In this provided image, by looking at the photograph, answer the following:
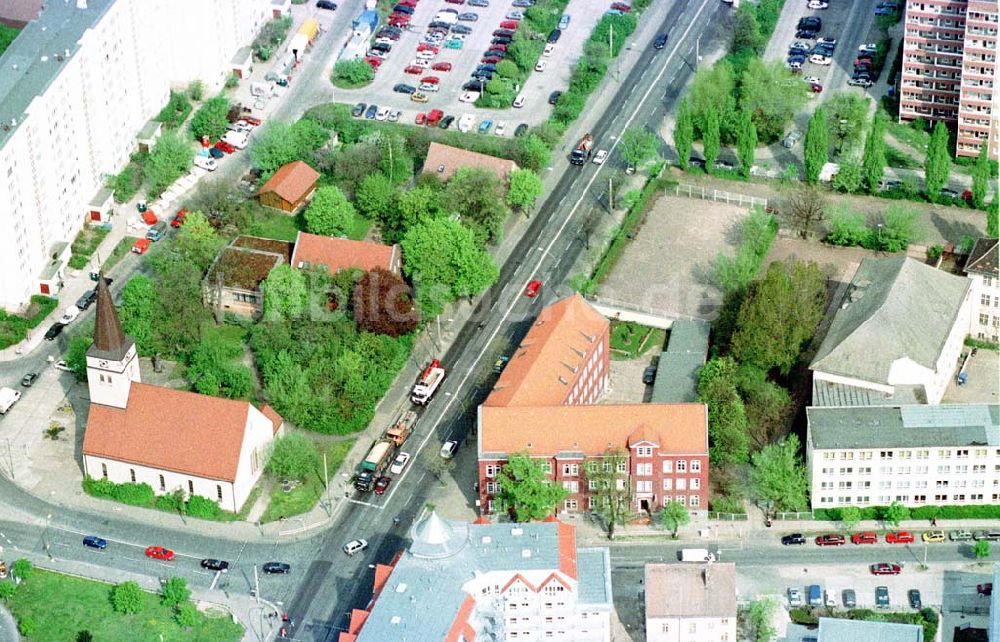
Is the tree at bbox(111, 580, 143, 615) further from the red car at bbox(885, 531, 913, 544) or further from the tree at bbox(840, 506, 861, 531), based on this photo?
the red car at bbox(885, 531, 913, 544)

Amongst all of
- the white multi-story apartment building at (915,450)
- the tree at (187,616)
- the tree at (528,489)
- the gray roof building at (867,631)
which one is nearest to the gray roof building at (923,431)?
the white multi-story apartment building at (915,450)

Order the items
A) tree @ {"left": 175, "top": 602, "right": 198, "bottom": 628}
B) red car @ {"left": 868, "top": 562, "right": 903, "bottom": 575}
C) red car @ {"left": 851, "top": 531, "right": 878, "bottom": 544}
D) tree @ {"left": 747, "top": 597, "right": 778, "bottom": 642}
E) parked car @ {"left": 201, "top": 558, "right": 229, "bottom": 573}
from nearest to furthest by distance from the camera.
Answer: tree @ {"left": 747, "top": 597, "right": 778, "bottom": 642}
tree @ {"left": 175, "top": 602, "right": 198, "bottom": 628}
red car @ {"left": 868, "top": 562, "right": 903, "bottom": 575}
parked car @ {"left": 201, "top": 558, "right": 229, "bottom": 573}
red car @ {"left": 851, "top": 531, "right": 878, "bottom": 544}

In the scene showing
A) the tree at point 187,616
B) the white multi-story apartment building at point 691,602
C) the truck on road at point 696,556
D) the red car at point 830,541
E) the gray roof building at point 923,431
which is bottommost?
the tree at point 187,616

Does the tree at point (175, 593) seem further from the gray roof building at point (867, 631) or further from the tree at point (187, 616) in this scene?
the gray roof building at point (867, 631)

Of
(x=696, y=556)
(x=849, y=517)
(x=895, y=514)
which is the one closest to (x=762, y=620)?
(x=696, y=556)

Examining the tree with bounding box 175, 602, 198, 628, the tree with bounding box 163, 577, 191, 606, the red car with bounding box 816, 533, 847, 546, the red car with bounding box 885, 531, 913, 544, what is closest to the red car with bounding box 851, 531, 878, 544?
the red car with bounding box 816, 533, 847, 546

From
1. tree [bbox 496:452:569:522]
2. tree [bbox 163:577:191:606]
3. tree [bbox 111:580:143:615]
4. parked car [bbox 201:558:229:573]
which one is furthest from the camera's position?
parked car [bbox 201:558:229:573]

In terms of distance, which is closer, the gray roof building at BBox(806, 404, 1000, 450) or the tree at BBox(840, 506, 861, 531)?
the gray roof building at BBox(806, 404, 1000, 450)
